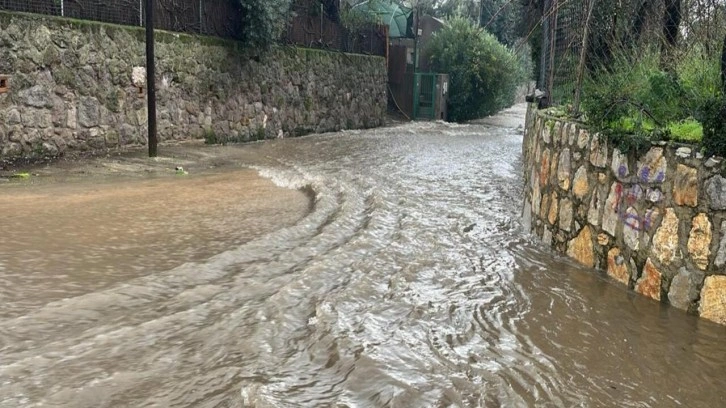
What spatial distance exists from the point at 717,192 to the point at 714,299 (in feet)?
2.32

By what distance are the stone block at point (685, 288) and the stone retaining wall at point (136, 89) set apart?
9.37 metres

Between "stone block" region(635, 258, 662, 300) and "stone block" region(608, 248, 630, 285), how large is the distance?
0.18 metres

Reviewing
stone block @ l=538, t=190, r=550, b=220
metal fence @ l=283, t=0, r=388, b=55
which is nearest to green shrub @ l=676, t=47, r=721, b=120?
stone block @ l=538, t=190, r=550, b=220

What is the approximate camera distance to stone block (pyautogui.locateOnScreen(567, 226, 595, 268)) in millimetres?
5762

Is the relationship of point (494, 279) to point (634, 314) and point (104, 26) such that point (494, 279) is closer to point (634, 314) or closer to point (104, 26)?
point (634, 314)

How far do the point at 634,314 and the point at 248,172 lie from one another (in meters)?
7.66

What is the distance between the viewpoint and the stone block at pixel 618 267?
525 centimetres

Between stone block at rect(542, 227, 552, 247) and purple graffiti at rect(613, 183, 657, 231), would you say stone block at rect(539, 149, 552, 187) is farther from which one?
purple graffiti at rect(613, 183, 657, 231)

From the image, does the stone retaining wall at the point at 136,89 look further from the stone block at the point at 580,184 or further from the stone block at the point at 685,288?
the stone block at the point at 685,288

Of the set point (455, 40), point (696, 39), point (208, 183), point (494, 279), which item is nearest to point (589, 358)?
point (494, 279)

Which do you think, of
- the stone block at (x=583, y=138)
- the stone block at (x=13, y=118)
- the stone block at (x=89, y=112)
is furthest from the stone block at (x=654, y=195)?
the stone block at (x=89, y=112)

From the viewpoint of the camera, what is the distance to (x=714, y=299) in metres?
4.45

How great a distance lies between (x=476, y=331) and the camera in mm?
4387

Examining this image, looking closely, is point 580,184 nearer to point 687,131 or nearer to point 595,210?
point 595,210
